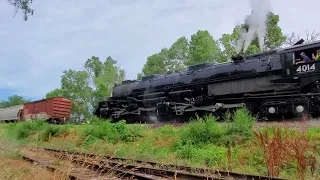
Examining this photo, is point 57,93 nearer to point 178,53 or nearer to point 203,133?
point 178,53

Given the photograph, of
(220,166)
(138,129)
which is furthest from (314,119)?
(138,129)

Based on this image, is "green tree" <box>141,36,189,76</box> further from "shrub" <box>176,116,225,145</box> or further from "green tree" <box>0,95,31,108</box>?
"green tree" <box>0,95,31,108</box>

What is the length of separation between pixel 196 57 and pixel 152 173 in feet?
112

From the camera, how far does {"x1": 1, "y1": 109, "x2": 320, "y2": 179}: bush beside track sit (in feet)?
19.6

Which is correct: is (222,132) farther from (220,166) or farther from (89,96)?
(89,96)

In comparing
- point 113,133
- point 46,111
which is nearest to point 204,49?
point 46,111

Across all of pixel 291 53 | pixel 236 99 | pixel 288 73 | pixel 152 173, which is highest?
pixel 291 53

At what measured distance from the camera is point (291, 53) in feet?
39.4

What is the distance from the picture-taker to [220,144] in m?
9.74

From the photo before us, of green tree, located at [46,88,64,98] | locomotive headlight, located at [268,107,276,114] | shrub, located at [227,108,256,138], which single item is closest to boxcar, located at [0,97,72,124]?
locomotive headlight, located at [268,107,276,114]

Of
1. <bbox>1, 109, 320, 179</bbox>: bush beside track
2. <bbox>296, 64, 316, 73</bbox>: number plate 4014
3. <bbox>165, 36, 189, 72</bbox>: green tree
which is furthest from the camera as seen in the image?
<bbox>165, 36, 189, 72</bbox>: green tree

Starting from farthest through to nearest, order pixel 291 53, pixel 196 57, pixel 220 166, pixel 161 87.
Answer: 1. pixel 196 57
2. pixel 161 87
3. pixel 291 53
4. pixel 220 166

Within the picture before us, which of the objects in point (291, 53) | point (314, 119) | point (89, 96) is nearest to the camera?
point (314, 119)

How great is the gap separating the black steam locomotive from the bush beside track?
6.58 feet
